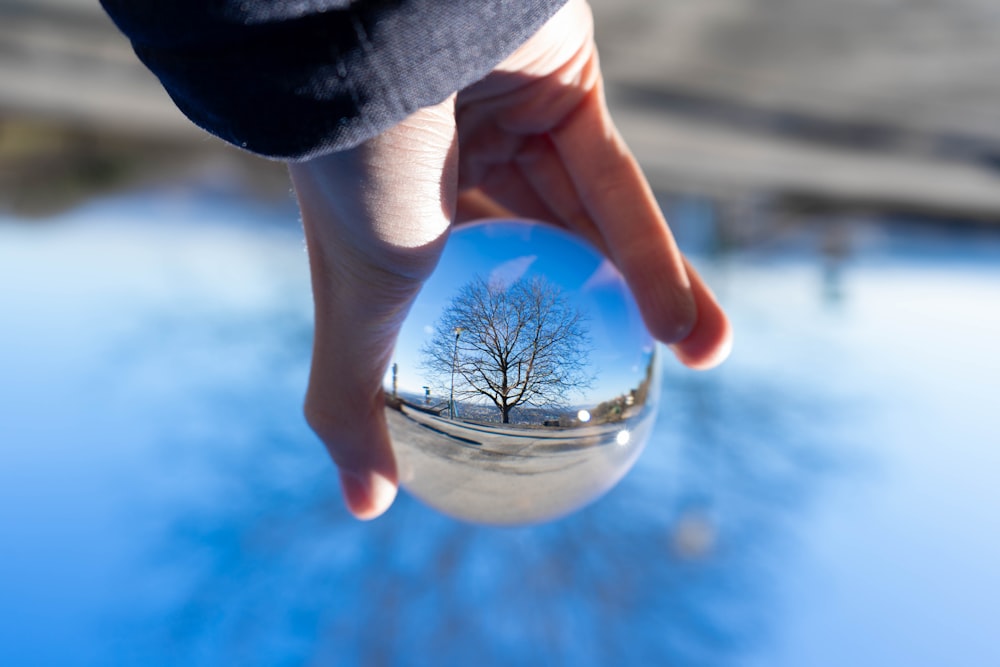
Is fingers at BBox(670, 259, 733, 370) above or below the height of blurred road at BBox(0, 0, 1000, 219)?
above

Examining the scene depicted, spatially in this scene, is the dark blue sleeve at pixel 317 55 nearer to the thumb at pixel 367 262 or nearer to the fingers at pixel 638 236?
the thumb at pixel 367 262

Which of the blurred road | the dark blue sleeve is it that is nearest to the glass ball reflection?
the dark blue sleeve

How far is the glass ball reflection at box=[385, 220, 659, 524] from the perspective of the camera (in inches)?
24.7

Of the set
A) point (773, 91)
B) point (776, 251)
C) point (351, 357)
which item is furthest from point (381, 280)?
point (776, 251)

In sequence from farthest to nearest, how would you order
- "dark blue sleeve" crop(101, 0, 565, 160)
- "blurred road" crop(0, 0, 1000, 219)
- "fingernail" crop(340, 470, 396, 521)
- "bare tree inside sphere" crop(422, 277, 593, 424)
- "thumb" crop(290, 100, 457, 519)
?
"blurred road" crop(0, 0, 1000, 219), "fingernail" crop(340, 470, 396, 521), "bare tree inside sphere" crop(422, 277, 593, 424), "thumb" crop(290, 100, 457, 519), "dark blue sleeve" crop(101, 0, 565, 160)

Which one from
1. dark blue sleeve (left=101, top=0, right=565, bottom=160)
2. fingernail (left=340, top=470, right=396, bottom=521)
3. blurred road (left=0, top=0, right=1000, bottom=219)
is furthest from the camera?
blurred road (left=0, top=0, right=1000, bottom=219)

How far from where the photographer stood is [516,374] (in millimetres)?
621

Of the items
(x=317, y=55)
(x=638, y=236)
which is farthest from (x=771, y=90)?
(x=317, y=55)

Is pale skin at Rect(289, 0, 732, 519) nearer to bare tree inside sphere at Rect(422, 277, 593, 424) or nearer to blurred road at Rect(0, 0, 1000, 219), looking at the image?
bare tree inside sphere at Rect(422, 277, 593, 424)

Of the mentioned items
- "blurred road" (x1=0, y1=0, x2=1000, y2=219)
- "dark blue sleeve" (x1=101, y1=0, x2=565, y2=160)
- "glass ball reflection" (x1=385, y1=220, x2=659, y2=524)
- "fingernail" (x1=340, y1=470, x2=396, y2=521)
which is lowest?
"blurred road" (x1=0, y1=0, x2=1000, y2=219)

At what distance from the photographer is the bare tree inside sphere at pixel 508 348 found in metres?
0.62

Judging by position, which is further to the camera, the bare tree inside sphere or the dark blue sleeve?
the bare tree inside sphere

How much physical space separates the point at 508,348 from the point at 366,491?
255 mm

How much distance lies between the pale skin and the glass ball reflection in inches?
1.6
